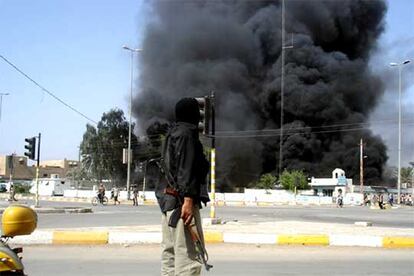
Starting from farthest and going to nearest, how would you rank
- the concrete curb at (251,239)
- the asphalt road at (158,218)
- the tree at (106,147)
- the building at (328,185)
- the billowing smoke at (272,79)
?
the tree at (106,147) → the billowing smoke at (272,79) → the building at (328,185) → the asphalt road at (158,218) → the concrete curb at (251,239)

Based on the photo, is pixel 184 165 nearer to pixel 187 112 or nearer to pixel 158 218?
pixel 187 112

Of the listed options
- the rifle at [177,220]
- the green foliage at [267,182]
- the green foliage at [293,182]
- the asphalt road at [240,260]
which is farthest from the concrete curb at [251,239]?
the green foliage at [267,182]

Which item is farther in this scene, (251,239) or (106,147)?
(106,147)

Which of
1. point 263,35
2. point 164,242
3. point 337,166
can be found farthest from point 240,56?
point 164,242

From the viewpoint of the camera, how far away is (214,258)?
865cm

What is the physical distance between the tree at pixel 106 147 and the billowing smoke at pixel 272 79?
916 cm

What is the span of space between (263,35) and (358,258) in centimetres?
6802

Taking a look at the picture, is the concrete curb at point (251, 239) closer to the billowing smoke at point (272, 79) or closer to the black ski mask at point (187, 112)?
the black ski mask at point (187, 112)

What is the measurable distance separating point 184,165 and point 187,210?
0.33m

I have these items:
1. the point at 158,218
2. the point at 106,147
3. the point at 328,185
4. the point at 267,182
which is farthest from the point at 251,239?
the point at 106,147

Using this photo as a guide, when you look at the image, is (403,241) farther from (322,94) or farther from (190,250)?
(322,94)

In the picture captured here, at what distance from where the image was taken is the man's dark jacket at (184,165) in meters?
3.90

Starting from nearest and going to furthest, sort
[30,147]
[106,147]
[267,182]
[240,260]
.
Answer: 1. [240,260]
2. [30,147]
3. [267,182]
4. [106,147]

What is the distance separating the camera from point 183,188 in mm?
3873
